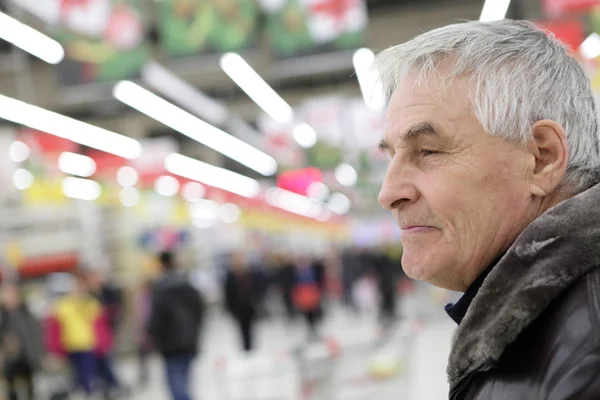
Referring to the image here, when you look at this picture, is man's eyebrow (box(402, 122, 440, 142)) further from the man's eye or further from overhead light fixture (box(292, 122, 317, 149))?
overhead light fixture (box(292, 122, 317, 149))

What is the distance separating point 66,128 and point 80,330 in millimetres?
4701

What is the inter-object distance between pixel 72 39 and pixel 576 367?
267 inches

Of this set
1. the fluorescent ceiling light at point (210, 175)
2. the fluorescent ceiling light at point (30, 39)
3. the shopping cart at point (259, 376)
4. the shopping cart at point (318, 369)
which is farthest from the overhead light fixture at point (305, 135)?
the shopping cart at point (259, 376)

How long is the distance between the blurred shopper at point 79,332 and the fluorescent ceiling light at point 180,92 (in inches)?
108

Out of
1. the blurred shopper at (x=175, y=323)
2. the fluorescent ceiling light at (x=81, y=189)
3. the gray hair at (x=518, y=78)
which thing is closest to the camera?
the gray hair at (x=518, y=78)

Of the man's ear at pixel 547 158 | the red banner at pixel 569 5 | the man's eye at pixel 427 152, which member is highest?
the red banner at pixel 569 5

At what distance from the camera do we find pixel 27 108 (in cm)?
1076

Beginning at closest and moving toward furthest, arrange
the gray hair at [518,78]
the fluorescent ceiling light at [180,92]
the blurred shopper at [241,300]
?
the gray hair at [518,78] → the fluorescent ceiling light at [180,92] → the blurred shopper at [241,300]

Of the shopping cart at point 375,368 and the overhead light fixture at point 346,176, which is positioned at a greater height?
the overhead light fixture at point 346,176

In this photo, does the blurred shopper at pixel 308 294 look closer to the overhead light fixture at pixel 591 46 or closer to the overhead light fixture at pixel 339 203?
the overhead light fixture at pixel 591 46

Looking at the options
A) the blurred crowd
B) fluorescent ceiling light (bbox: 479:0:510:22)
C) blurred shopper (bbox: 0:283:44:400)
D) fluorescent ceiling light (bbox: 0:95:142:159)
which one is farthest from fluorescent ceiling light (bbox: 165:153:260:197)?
fluorescent ceiling light (bbox: 479:0:510:22)

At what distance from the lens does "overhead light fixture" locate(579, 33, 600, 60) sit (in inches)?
271

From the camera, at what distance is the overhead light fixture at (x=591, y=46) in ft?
22.6

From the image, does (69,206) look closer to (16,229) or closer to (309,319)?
(16,229)
